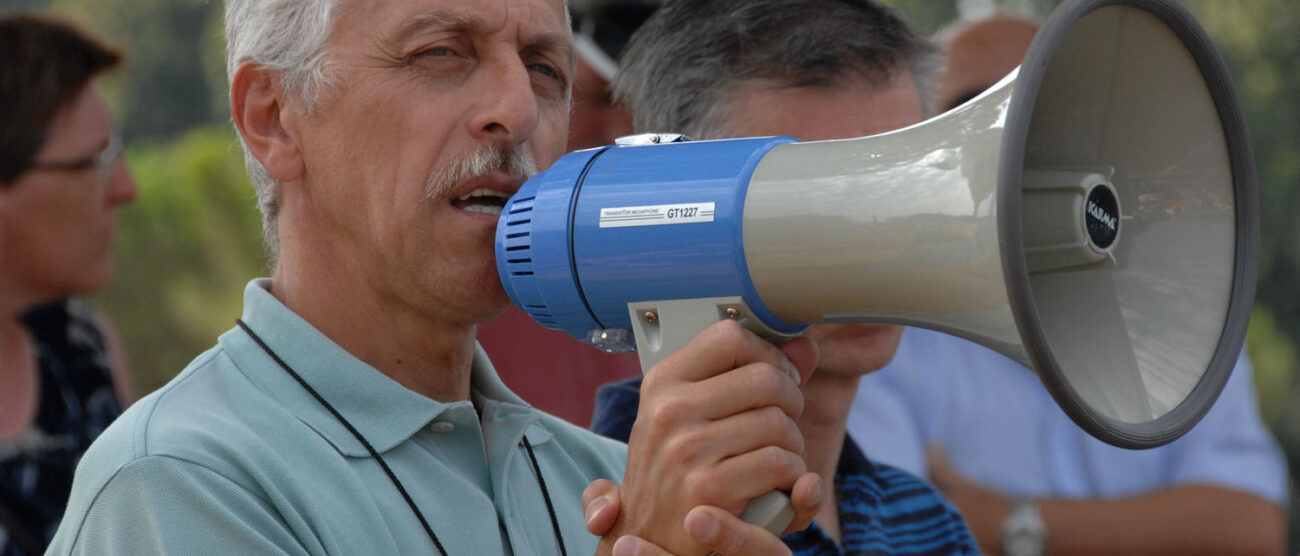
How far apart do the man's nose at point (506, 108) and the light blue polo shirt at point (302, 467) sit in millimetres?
367

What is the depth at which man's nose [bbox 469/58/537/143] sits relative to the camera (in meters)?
2.12

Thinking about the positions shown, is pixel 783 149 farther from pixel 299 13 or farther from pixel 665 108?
pixel 665 108

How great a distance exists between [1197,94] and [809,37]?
928mm

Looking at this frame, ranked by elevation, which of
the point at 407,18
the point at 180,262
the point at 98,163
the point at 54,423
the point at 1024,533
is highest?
the point at 407,18

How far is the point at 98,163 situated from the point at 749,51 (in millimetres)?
2365

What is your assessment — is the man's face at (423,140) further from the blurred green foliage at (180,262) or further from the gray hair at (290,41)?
the blurred green foliage at (180,262)

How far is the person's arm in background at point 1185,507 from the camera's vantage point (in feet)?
13.6

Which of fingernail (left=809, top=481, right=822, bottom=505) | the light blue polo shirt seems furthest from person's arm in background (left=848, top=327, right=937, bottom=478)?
fingernail (left=809, top=481, right=822, bottom=505)

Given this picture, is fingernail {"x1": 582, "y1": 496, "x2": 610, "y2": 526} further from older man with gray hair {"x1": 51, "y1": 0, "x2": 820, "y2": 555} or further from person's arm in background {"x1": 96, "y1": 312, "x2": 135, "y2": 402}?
person's arm in background {"x1": 96, "y1": 312, "x2": 135, "y2": 402}

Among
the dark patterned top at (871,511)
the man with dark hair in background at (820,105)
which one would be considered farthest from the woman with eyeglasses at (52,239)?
the man with dark hair in background at (820,105)

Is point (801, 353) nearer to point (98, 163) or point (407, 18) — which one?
point (407, 18)

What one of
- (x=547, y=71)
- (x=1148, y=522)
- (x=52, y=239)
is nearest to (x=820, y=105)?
(x=547, y=71)

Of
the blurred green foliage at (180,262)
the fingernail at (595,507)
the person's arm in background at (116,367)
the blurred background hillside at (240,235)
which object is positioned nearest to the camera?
the fingernail at (595,507)

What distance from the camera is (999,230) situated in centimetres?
169
